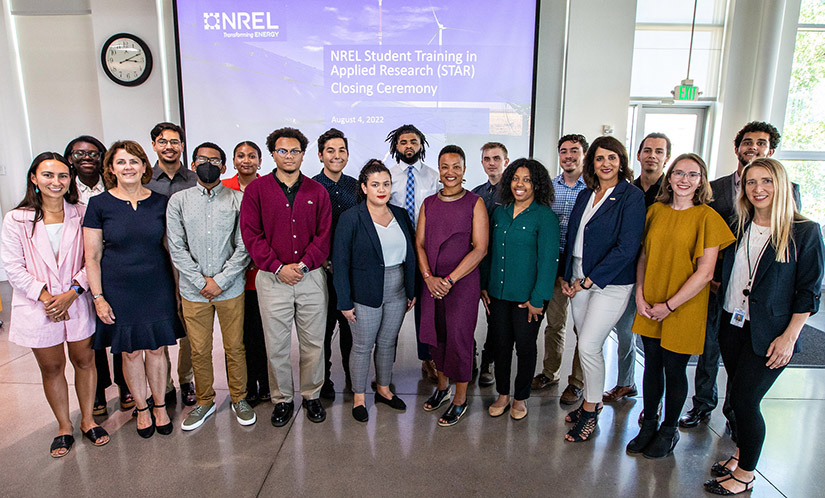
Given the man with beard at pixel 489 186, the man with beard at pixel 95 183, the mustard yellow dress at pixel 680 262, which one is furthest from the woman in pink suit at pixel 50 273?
the mustard yellow dress at pixel 680 262

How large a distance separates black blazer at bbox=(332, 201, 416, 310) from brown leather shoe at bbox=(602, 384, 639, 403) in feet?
5.73

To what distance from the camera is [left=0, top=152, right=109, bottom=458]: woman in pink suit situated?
7.96 ft

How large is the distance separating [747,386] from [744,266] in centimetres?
56

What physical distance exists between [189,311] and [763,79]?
7.40 m

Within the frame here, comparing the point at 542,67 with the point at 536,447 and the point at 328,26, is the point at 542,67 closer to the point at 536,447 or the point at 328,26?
the point at 328,26

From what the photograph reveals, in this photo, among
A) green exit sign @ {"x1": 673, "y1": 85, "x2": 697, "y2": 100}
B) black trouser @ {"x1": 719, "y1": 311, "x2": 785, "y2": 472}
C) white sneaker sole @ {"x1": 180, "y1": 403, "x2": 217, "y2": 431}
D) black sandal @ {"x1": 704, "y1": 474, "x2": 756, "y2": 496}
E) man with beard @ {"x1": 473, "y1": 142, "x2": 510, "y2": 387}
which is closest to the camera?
black trouser @ {"x1": 719, "y1": 311, "x2": 785, "y2": 472}

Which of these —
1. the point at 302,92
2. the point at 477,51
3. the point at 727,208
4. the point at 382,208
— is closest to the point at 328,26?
the point at 302,92

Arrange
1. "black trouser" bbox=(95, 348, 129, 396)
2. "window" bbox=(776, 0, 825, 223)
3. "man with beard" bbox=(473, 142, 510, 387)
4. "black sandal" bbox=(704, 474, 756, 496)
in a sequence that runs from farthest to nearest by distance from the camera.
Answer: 1. "window" bbox=(776, 0, 825, 223)
2. "man with beard" bbox=(473, 142, 510, 387)
3. "black trouser" bbox=(95, 348, 129, 396)
4. "black sandal" bbox=(704, 474, 756, 496)

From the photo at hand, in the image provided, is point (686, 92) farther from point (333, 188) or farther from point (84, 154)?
point (84, 154)

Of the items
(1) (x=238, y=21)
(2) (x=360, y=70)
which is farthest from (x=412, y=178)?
(1) (x=238, y=21)

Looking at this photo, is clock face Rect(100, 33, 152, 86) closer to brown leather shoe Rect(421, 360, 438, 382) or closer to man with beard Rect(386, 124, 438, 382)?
man with beard Rect(386, 124, 438, 382)

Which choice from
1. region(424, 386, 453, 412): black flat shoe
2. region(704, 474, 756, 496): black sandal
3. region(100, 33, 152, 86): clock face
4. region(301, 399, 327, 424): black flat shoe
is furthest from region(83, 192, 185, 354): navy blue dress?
region(100, 33, 152, 86): clock face

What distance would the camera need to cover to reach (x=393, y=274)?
288 cm

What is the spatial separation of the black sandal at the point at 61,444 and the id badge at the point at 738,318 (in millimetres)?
3606
